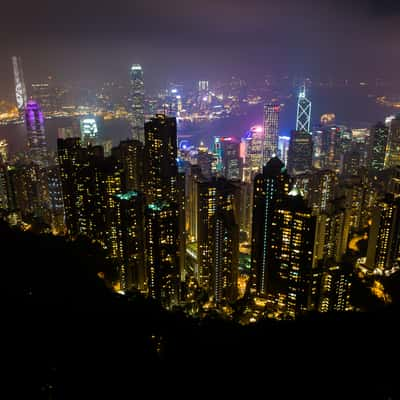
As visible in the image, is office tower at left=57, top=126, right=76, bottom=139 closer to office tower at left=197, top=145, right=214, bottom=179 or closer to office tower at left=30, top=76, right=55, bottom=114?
office tower at left=30, top=76, right=55, bottom=114

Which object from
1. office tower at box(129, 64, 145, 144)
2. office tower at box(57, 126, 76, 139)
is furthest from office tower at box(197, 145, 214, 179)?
office tower at box(57, 126, 76, 139)

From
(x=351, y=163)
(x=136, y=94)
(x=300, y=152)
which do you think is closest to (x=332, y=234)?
(x=300, y=152)

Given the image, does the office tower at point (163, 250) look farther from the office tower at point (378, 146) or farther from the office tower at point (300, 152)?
the office tower at point (378, 146)

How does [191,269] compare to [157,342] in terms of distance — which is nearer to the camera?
[157,342]

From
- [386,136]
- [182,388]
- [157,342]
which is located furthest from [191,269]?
[386,136]

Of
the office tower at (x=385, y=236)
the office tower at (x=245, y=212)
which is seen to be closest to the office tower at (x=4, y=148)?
the office tower at (x=245, y=212)

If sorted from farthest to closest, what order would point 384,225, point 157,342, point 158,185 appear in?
point 158,185, point 384,225, point 157,342

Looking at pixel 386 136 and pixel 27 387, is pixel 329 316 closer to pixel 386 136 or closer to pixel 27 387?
pixel 27 387
